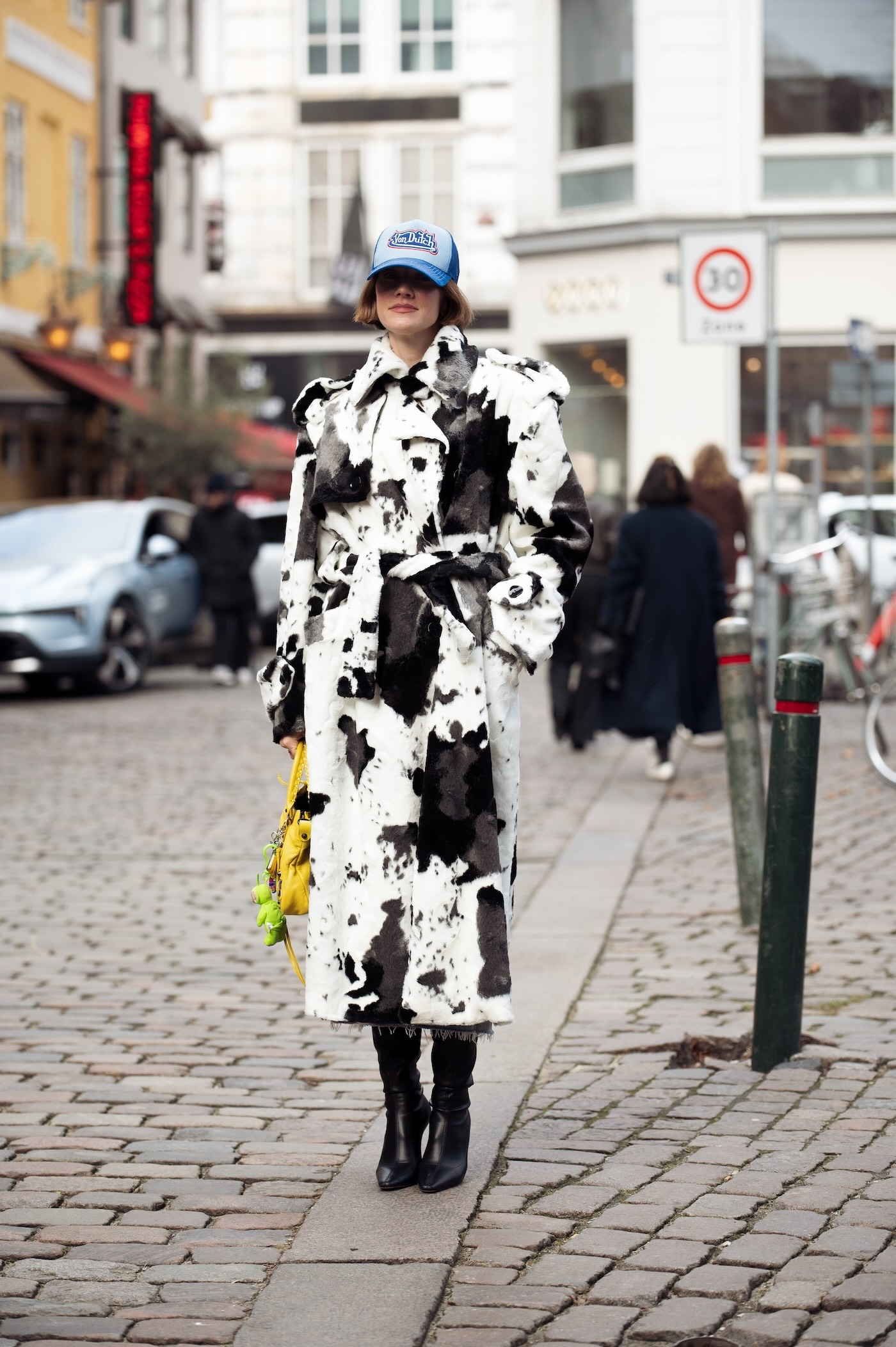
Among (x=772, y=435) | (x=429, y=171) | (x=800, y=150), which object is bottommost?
(x=772, y=435)

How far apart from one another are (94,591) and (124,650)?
2.60ft

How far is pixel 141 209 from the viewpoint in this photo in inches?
1224

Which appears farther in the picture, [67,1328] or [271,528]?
[271,528]

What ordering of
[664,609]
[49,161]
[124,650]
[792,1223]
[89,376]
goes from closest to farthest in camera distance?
[792,1223] → [664,609] → [124,650] → [89,376] → [49,161]

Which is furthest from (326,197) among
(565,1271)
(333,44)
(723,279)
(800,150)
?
(565,1271)

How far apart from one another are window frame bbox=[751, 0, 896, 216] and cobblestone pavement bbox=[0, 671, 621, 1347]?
13.3 metres

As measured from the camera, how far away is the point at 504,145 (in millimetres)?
45781

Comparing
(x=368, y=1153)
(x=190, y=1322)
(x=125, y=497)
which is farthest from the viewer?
(x=125, y=497)

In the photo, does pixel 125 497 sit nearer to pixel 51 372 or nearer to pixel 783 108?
pixel 51 372

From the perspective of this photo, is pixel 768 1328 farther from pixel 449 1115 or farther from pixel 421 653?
pixel 421 653

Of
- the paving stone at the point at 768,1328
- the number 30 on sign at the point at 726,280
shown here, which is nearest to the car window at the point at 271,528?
the number 30 on sign at the point at 726,280

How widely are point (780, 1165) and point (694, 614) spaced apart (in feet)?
23.9

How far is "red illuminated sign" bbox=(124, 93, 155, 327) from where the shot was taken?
102ft

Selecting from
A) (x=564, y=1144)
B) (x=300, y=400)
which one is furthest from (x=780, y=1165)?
(x=300, y=400)
